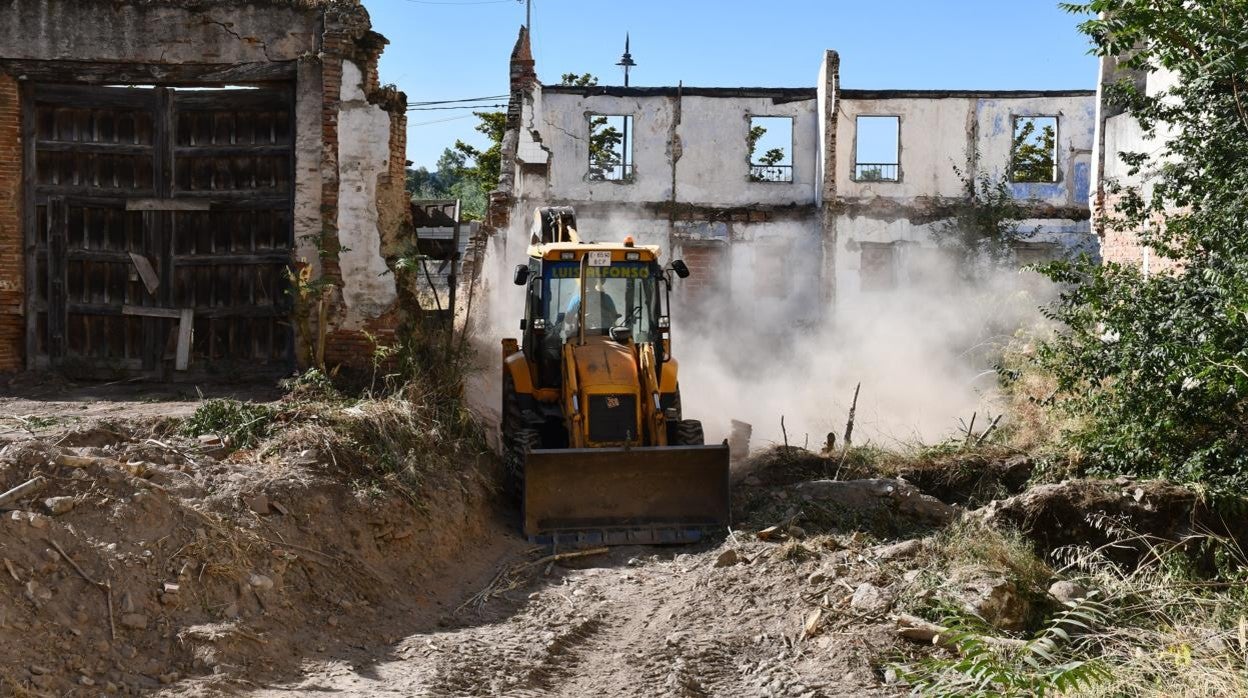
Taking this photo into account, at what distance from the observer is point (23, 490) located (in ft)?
27.7

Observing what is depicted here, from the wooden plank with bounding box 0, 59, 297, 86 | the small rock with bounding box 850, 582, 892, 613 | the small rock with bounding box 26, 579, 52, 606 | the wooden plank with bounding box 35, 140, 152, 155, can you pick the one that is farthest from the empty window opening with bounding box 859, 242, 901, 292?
the small rock with bounding box 26, 579, 52, 606

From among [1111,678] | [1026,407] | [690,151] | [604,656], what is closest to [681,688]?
[604,656]

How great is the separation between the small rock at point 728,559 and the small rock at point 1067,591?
8.32 ft

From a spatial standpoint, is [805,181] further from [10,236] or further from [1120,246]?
[10,236]

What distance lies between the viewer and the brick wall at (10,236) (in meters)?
14.3

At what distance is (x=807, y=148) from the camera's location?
32031 millimetres

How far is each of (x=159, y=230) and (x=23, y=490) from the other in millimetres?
6901

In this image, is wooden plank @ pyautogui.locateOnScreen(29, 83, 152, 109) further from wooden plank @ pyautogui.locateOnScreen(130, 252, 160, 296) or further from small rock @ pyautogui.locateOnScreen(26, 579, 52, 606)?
small rock @ pyautogui.locateOnScreen(26, 579, 52, 606)

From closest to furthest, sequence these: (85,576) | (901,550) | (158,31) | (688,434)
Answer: (85,576)
(901,550)
(688,434)
(158,31)

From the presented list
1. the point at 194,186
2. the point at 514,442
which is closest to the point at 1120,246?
the point at 514,442

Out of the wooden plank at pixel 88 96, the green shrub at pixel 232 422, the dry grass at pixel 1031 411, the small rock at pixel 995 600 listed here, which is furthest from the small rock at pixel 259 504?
the dry grass at pixel 1031 411

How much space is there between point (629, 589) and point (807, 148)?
22.9 metres

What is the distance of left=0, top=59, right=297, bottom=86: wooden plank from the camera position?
14305mm

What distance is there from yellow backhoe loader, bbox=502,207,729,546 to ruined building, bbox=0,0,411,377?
2.22 meters
